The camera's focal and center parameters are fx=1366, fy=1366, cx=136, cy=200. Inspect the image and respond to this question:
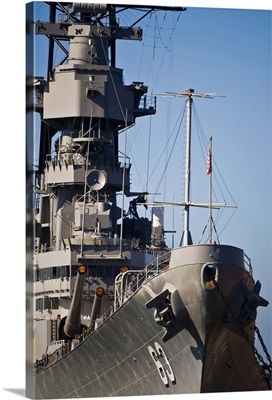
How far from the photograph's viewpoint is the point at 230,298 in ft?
79.8

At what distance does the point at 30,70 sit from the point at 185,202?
4.69 meters

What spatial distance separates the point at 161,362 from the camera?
25.0 metres

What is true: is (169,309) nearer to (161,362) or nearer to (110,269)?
(161,362)

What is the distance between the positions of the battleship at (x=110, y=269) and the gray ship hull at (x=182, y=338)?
0.08 feet

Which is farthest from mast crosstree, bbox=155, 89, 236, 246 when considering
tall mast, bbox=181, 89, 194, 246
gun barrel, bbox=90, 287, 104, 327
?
gun barrel, bbox=90, 287, 104, 327

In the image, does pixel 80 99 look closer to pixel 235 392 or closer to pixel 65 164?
pixel 65 164

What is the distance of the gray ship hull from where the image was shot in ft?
78.7

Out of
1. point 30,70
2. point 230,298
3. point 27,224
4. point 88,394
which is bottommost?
point 88,394

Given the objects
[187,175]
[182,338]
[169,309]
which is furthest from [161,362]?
[187,175]

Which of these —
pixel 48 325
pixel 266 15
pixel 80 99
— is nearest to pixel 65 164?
pixel 80 99

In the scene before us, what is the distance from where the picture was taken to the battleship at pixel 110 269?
24234 millimetres

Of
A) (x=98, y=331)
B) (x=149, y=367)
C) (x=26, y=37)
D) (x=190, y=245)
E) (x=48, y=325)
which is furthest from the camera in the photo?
(x=48, y=325)

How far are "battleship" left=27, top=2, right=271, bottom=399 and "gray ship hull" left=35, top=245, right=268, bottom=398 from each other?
23 millimetres

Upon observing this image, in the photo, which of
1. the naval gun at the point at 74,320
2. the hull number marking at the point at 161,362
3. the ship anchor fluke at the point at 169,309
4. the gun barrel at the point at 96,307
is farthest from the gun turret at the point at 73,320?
the ship anchor fluke at the point at 169,309
